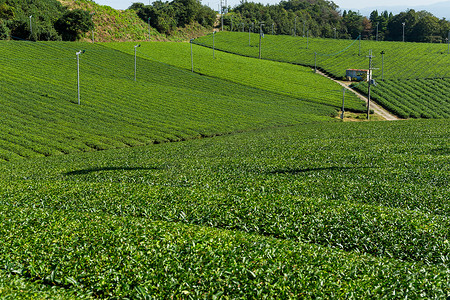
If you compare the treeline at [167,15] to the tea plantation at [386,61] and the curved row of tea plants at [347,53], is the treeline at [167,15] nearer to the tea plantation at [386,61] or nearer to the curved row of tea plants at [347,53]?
the curved row of tea plants at [347,53]

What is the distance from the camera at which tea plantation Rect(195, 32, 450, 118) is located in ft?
351

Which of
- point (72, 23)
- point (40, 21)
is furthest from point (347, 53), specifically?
point (40, 21)

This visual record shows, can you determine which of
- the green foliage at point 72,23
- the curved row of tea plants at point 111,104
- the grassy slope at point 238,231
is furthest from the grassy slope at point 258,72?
the grassy slope at point 238,231

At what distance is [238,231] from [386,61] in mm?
154481

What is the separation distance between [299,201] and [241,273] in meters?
8.79

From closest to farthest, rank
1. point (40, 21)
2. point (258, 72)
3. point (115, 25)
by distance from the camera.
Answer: point (258, 72)
point (40, 21)
point (115, 25)

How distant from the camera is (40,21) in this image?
12781 centimetres

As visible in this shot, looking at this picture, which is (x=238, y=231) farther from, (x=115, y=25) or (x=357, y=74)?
(x=115, y=25)

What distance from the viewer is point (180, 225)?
1767cm

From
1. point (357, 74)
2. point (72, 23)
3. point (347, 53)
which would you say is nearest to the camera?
point (357, 74)

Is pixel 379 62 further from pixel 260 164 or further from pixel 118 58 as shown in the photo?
pixel 260 164

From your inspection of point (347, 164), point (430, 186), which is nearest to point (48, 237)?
point (430, 186)

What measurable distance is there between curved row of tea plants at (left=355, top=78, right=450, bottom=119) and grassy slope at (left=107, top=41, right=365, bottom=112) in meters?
7.50

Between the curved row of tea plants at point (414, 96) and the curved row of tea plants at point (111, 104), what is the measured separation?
18.8 meters
